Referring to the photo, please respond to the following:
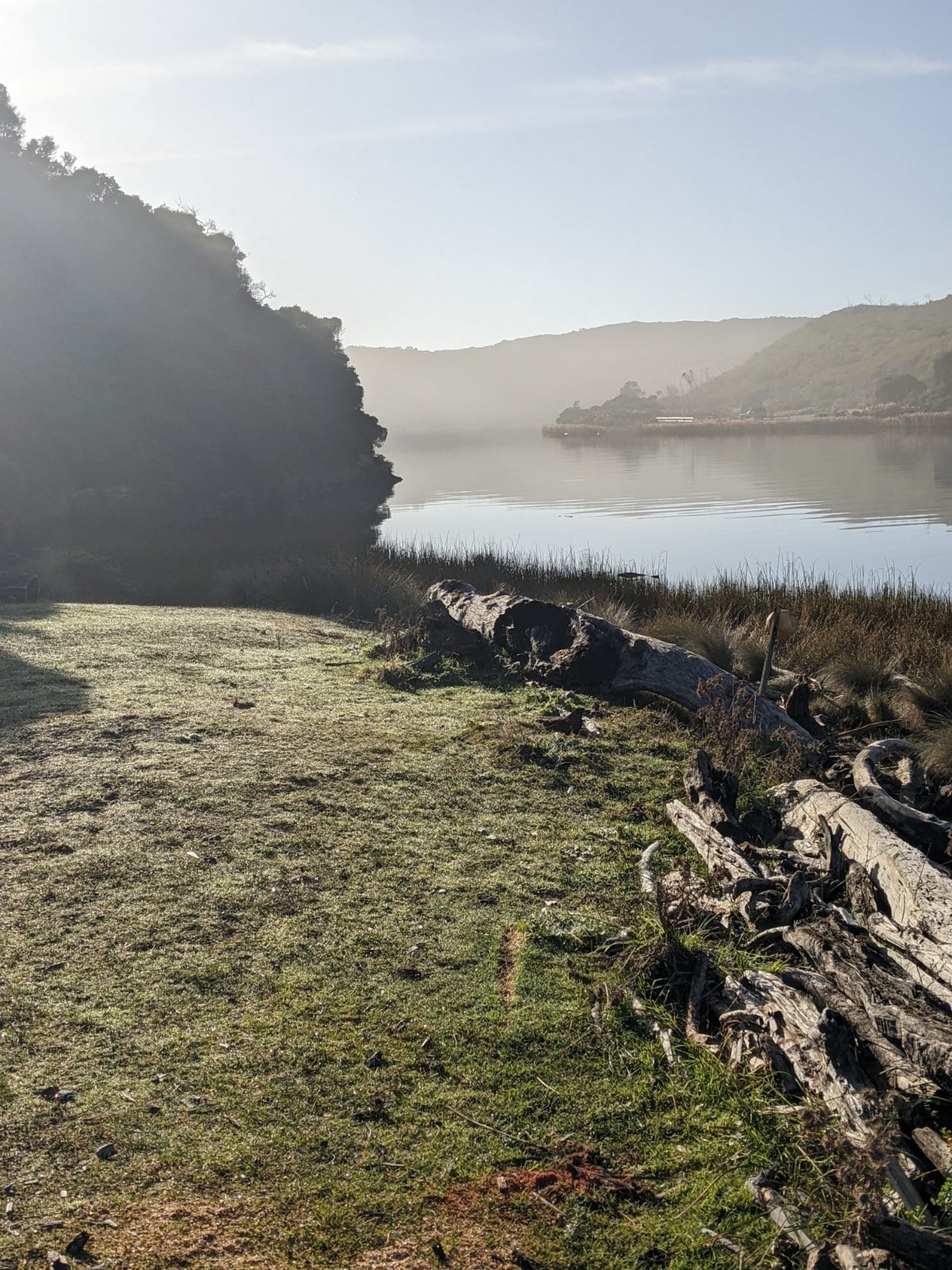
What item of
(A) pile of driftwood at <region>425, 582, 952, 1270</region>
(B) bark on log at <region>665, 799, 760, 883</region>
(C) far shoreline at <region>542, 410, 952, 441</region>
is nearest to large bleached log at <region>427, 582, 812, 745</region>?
(A) pile of driftwood at <region>425, 582, 952, 1270</region>

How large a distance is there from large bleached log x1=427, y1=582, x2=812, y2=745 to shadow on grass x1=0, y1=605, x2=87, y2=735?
4353 mm

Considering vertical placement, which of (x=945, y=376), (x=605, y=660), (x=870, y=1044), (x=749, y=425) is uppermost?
(x=945, y=376)

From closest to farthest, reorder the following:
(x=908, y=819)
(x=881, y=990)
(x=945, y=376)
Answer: (x=881, y=990), (x=908, y=819), (x=945, y=376)

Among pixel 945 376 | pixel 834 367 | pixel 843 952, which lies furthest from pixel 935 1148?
pixel 834 367

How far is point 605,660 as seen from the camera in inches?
378

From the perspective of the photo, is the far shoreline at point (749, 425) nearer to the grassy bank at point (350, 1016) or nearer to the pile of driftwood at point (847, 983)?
the pile of driftwood at point (847, 983)

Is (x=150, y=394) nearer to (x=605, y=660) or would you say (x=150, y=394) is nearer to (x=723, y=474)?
(x=723, y=474)


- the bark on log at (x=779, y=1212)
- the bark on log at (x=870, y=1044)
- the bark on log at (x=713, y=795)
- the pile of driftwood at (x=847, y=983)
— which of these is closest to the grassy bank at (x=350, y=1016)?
the bark on log at (x=779, y=1212)

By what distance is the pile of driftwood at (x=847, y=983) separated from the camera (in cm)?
296

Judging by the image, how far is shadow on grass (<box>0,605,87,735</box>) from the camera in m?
7.54

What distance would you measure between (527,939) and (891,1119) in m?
1.91

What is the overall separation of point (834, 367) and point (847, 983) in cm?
17568

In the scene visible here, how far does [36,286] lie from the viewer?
140 ft

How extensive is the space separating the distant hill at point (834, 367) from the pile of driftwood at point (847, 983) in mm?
131859
